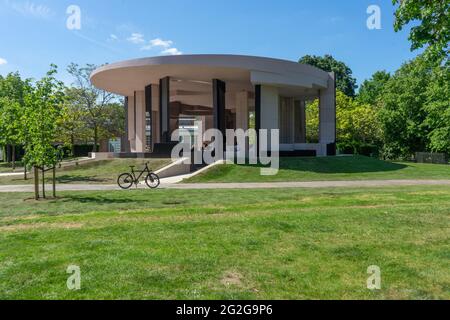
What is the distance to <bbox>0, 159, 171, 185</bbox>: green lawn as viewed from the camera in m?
21.7

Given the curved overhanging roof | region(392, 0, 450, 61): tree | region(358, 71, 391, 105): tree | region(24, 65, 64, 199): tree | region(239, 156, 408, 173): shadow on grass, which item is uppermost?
region(358, 71, 391, 105): tree

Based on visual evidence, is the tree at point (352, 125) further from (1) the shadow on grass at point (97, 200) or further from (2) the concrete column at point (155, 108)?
(1) the shadow on grass at point (97, 200)

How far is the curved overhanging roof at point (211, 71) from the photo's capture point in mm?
25344

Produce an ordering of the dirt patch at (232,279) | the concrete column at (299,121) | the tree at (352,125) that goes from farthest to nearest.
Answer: the tree at (352,125)
the concrete column at (299,121)
the dirt patch at (232,279)

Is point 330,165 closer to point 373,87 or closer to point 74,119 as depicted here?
point 74,119

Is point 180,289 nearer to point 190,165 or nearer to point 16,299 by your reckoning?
point 16,299

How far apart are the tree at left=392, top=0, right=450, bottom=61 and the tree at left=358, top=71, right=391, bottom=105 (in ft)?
199

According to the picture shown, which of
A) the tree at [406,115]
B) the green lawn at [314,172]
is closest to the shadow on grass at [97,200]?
the green lawn at [314,172]

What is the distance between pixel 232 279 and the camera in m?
4.96

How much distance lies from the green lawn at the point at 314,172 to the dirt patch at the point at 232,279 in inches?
600

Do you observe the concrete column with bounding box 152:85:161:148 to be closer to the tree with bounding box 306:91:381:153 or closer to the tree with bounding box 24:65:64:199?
the tree with bounding box 24:65:64:199

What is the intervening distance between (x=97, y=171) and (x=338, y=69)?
6090 centimetres

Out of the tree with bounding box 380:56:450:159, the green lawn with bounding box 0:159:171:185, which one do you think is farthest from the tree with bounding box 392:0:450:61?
the tree with bounding box 380:56:450:159
